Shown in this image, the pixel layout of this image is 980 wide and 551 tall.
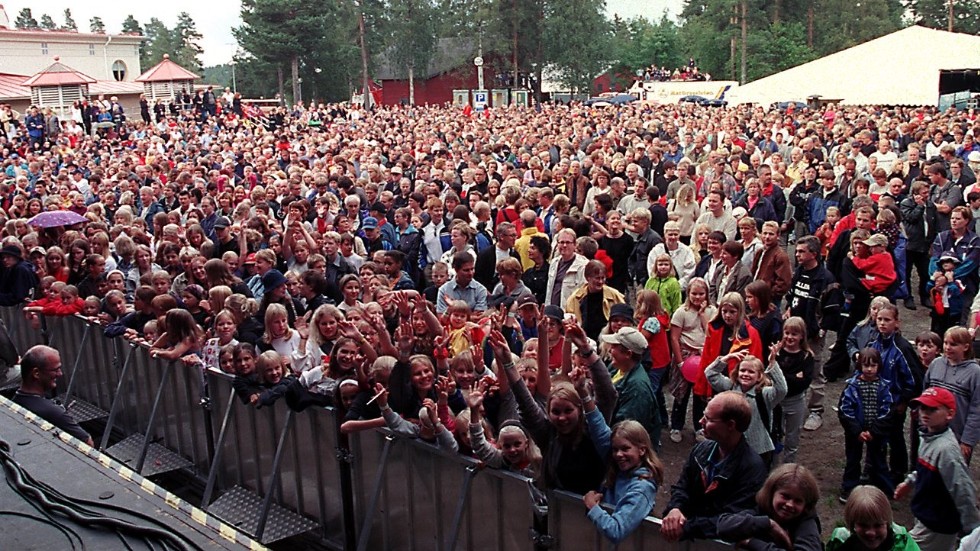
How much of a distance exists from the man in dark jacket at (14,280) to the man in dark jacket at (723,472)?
785 cm

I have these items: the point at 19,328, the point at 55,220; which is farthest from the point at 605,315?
the point at 55,220

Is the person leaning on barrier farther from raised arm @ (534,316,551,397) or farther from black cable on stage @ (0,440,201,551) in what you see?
raised arm @ (534,316,551,397)

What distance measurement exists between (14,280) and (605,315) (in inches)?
256

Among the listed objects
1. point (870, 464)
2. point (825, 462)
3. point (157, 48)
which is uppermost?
point (157, 48)

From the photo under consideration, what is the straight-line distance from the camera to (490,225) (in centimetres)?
1138

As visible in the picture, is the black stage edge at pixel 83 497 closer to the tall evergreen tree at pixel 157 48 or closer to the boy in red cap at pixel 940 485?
the boy in red cap at pixel 940 485

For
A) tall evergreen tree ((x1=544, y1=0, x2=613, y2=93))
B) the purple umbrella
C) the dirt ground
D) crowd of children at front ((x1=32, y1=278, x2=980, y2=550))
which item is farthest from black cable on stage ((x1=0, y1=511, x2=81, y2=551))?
tall evergreen tree ((x1=544, y1=0, x2=613, y2=93))

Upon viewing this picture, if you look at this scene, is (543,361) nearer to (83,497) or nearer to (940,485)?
(940,485)

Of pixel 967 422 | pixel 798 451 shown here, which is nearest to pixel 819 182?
pixel 798 451

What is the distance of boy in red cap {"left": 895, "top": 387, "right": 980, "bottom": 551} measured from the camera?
485 centimetres

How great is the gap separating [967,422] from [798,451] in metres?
1.64

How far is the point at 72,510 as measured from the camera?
3.15 meters

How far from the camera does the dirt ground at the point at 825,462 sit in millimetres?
6273

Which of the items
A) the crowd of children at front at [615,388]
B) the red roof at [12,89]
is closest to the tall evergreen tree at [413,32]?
the red roof at [12,89]
